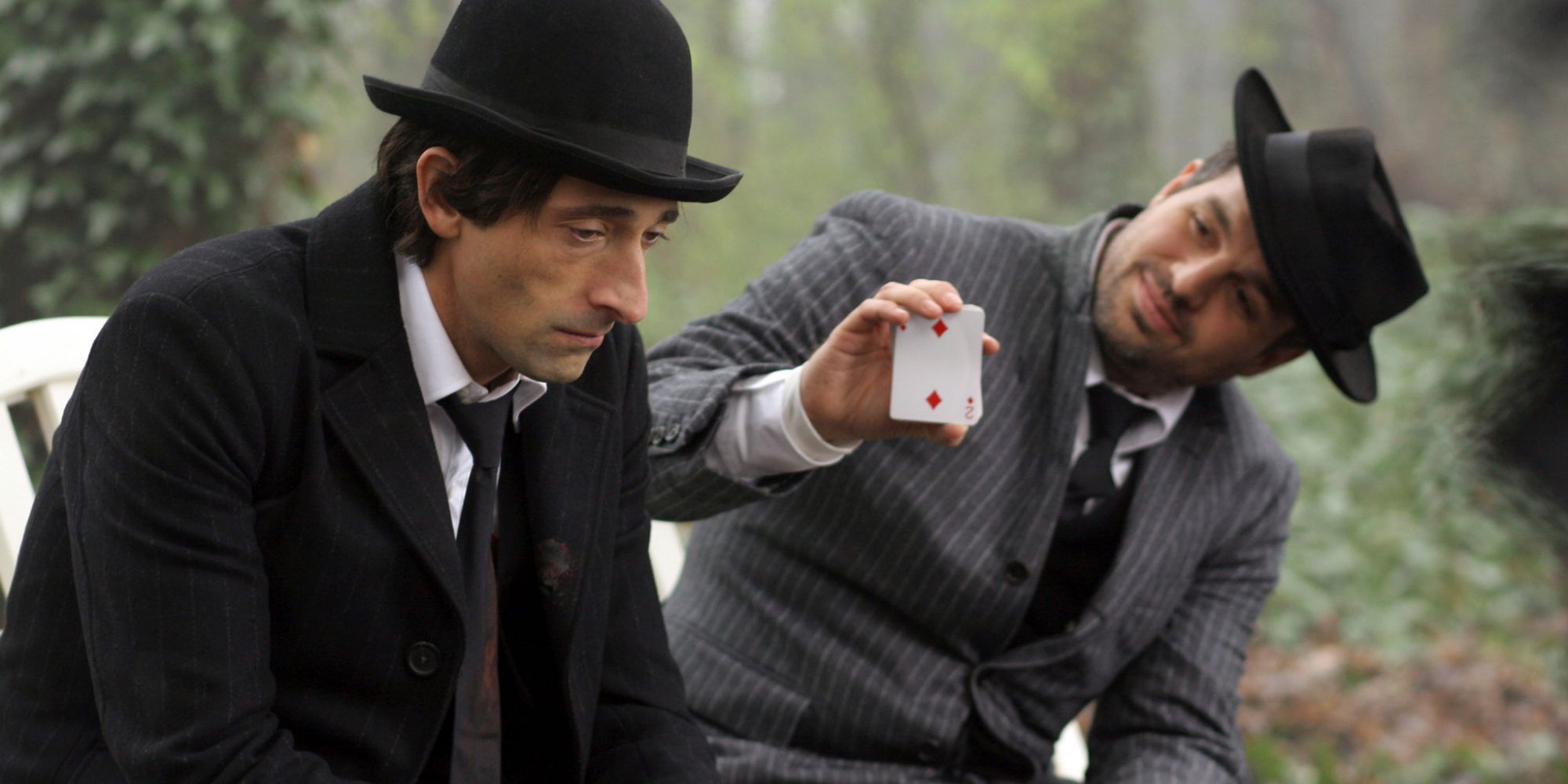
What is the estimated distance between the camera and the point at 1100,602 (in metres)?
2.58

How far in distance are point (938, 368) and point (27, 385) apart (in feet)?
4.34

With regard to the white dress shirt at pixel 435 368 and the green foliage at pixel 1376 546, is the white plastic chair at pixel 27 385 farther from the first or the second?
the green foliage at pixel 1376 546

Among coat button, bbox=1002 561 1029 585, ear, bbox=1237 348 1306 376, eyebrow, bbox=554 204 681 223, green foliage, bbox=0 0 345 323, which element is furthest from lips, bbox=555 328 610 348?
green foliage, bbox=0 0 345 323

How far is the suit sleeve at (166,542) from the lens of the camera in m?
1.50

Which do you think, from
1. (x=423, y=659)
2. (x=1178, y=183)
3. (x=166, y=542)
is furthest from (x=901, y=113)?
(x=166, y=542)

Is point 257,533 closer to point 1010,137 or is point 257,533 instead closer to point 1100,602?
point 1100,602

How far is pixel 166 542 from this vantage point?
150cm

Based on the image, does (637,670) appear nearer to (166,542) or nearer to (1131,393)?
(166,542)

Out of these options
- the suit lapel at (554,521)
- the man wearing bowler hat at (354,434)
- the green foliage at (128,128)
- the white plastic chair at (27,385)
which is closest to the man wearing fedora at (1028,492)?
the suit lapel at (554,521)

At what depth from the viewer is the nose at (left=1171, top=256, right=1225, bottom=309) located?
2572mm

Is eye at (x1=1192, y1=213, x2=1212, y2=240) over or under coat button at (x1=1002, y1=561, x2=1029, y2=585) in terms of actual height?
over

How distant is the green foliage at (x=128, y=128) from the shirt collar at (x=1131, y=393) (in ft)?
9.35

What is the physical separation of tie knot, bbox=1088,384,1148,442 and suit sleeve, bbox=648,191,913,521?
0.45 meters

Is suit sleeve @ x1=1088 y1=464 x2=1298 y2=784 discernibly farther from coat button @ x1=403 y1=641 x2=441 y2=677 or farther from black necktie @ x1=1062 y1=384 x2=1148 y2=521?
coat button @ x1=403 y1=641 x2=441 y2=677
